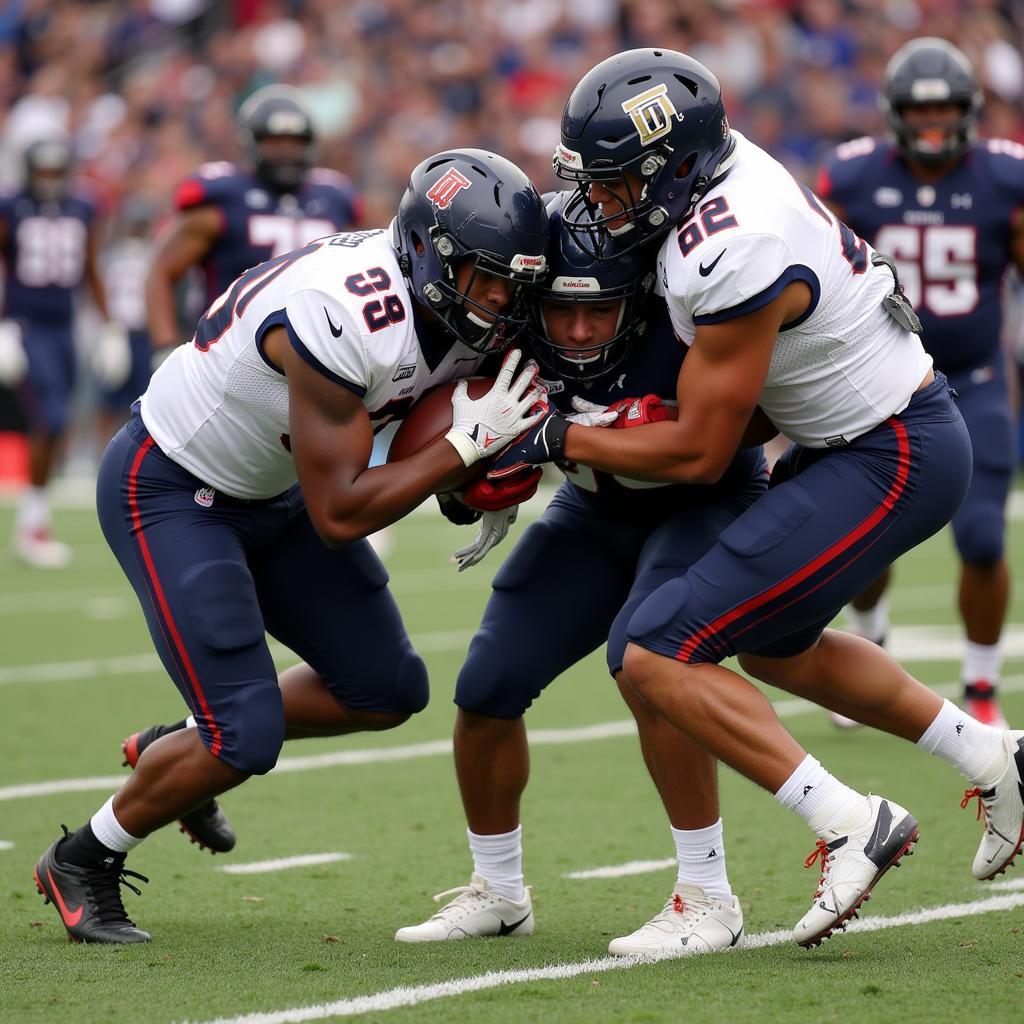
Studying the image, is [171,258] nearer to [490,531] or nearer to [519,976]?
[490,531]

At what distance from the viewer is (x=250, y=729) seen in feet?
11.6

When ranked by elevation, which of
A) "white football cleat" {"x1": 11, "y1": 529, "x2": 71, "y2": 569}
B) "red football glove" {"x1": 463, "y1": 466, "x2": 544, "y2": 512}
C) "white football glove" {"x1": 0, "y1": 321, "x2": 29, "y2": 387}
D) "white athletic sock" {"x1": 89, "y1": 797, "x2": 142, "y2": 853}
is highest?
"red football glove" {"x1": 463, "y1": 466, "x2": 544, "y2": 512}

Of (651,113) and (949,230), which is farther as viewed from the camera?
(949,230)

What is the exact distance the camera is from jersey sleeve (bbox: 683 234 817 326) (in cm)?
319

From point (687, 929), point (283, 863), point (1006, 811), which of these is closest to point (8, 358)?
point (283, 863)

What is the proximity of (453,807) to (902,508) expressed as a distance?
1810 millimetres

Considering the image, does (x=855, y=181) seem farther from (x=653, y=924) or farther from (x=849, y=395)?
(x=653, y=924)

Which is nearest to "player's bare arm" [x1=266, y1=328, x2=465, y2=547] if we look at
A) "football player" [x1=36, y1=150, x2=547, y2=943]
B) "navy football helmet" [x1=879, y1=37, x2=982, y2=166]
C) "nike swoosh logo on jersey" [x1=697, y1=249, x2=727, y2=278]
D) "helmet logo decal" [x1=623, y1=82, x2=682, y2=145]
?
"football player" [x1=36, y1=150, x2=547, y2=943]

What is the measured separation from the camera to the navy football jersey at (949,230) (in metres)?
5.61

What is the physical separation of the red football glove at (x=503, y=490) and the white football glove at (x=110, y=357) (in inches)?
431

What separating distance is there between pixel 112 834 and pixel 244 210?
4053mm

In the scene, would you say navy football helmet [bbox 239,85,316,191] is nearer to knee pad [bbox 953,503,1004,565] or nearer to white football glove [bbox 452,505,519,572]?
knee pad [bbox 953,503,1004,565]

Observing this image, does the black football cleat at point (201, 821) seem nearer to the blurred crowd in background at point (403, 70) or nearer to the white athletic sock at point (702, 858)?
the white athletic sock at point (702, 858)

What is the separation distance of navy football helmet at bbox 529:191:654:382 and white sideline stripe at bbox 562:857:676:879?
119 cm
